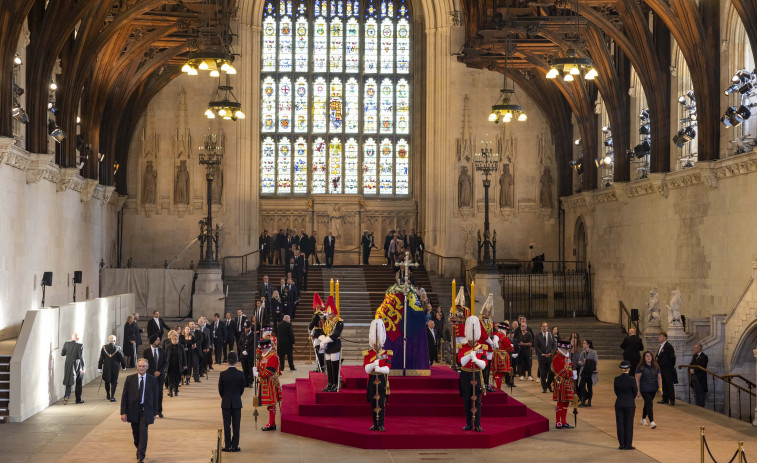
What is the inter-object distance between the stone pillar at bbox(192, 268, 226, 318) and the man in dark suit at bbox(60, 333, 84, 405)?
1214cm

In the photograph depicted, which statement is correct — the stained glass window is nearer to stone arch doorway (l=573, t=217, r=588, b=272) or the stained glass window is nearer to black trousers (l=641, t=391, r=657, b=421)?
stone arch doorway (l=573, t=217, r=588, b=272)

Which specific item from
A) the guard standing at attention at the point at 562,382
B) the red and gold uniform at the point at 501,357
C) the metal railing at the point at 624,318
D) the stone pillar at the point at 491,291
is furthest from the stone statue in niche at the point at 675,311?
the stone pillar at the point at 491,291

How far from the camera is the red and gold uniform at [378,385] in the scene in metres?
15.6

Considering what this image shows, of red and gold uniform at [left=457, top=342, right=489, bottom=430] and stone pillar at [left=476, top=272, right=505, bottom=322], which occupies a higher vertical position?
stone pillar at [left=476, top=272, right=505, bottom=322]

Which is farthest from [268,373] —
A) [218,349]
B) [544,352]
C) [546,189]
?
[546,189]

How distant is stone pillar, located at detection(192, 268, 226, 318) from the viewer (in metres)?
32.3

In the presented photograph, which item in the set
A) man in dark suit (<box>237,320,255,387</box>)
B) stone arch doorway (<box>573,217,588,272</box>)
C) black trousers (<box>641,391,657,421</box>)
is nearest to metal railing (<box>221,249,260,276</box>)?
stone arch doorway (<box>573,217,588,272</box>)

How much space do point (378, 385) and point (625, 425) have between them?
382cm

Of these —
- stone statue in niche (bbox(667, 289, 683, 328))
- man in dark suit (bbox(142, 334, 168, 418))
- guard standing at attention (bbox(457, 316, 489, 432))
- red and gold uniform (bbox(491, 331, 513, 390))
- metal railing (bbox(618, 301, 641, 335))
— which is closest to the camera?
guard standing at attention (bbox(457, 316, 489, 432))

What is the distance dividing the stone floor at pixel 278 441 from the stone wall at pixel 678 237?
5.41 metres

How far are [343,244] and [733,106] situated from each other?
68.1 feet

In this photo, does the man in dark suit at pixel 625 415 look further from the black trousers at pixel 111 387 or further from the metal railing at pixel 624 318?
the metal railing at pixel 624 318

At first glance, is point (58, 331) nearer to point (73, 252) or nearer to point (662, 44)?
point (73, 252)

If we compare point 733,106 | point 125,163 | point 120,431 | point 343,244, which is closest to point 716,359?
point 733,106
